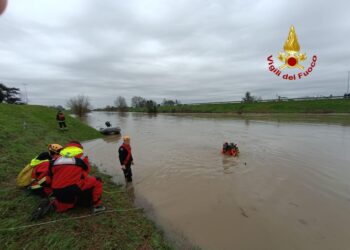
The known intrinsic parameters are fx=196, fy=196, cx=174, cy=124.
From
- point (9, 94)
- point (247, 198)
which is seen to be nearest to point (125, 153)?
point (247, 198)

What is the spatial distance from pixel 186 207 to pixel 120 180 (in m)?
2.87

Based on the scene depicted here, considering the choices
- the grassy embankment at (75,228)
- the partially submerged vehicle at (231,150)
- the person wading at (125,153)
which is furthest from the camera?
the partially submerged vehicle at (231,150)

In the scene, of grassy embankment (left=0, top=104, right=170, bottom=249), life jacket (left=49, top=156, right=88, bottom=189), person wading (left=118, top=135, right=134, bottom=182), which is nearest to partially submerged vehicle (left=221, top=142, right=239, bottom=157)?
person wading (left=118, top=135, right=134, bottom=182)

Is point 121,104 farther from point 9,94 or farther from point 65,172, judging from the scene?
point 65,172

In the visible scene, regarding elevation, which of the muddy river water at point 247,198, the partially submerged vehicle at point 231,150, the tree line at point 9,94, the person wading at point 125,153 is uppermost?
the tree line at point 9,94

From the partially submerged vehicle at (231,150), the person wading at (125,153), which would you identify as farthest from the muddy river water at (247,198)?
the person wading at (125,153)

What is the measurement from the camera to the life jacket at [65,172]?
3588mm

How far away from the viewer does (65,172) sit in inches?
142

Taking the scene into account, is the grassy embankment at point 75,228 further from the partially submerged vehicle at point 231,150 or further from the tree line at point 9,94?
the tree line at point 9,94

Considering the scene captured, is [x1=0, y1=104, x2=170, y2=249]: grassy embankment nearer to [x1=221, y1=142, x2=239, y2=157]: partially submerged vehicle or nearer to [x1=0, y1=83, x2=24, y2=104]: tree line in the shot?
[x1=221, y1=142, x2=239, y2=157]: partially submerged vehicle

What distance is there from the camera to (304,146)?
42.3 feet

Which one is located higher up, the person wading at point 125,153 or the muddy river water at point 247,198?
the person wading at point 125,153

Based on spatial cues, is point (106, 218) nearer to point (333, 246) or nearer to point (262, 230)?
point (262, 230)

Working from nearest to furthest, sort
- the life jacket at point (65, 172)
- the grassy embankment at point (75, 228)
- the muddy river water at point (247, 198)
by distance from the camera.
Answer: the grassy embankment at point (75, 228) → the life jacket at point (65, 172) → the muddy river water at point (247, 198)
